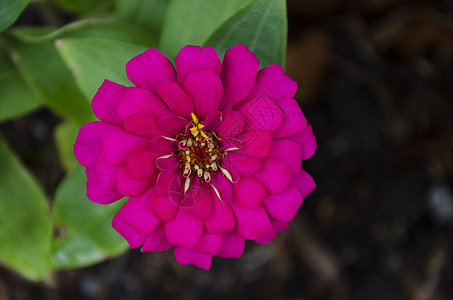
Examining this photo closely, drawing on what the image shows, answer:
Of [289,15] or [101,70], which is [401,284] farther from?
[101,70]

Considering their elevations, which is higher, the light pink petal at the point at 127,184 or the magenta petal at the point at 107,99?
the magenta petal at the point at 107,99

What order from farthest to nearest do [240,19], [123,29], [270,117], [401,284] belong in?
[401,284]
[123,29]
[240,19]
[270,117]

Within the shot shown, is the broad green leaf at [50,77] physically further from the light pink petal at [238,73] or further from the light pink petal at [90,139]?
the light pink petal at [238,73]

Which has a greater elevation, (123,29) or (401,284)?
(123,29)

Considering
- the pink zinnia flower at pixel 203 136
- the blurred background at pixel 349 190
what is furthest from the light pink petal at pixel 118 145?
the blurred background at pixel 349 190

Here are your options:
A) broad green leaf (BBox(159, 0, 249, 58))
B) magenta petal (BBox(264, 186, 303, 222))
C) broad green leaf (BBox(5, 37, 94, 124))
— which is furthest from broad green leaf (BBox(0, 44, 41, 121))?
magenta petal (BBox(264, 186, 303, 222))

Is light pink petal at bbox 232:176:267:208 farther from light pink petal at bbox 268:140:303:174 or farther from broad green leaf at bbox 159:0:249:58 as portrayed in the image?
broad green leaf at bbox 159:0:249:58

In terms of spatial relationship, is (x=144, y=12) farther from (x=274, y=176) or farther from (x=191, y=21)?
A: (x=274, y=176)

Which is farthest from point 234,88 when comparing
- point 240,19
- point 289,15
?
point 289,15
